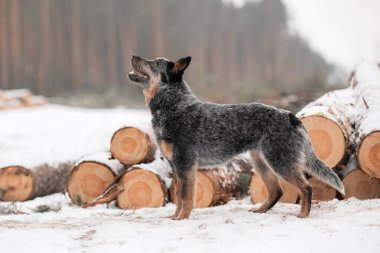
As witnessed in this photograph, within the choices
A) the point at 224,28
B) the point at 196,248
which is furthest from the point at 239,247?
the point at 224,28

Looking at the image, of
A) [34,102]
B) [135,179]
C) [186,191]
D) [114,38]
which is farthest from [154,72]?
[114,38]

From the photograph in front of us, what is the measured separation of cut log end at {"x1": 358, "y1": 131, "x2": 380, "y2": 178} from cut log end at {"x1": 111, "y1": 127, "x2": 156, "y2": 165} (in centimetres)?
337

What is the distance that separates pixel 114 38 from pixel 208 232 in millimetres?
37945

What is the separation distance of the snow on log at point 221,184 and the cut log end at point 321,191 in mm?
1322

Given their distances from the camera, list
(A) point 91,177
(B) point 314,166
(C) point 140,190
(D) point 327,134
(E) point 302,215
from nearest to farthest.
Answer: (E) point 302,215 < (B) point 314,166 < (D) point 327,134 < (C) point 140,190 < (A) point 91,177

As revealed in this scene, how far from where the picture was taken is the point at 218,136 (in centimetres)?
615

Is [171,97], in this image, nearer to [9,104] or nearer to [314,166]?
[314,166]

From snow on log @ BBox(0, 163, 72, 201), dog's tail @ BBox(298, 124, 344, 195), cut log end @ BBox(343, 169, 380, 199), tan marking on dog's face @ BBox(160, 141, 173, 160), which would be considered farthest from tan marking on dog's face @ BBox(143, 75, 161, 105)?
snow on log @ BBox(0, 163, 72, 201)

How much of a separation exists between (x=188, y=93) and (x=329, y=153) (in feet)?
→ 7.83

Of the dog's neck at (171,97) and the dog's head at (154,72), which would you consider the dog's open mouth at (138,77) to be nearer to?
the dog's head at (154,72)

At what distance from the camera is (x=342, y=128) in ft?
23.6

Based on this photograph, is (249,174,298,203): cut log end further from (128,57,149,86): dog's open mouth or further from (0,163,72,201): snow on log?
(0,163,72,201): snow on log

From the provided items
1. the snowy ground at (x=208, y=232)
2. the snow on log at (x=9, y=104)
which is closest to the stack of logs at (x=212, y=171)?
the snowy ground at (x=208, y=232)

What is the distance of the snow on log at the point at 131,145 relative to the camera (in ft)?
26.3
